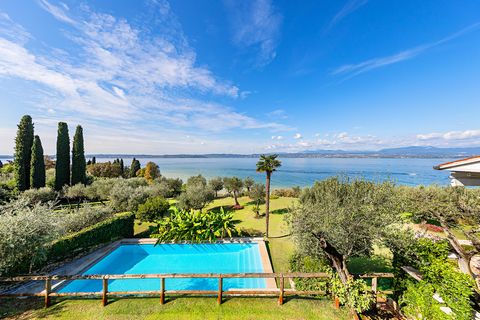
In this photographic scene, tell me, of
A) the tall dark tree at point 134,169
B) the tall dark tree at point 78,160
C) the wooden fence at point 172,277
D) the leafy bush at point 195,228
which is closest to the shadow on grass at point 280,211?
the leafy bush at point 195,228

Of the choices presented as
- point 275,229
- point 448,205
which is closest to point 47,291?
point 275,229

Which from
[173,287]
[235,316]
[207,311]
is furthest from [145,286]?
[235,316]

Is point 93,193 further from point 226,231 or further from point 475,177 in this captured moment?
point 475,177

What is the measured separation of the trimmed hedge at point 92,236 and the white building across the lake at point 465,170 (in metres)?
17.2

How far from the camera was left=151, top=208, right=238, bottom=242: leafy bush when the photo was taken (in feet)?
42.9

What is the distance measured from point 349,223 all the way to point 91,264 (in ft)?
44.5

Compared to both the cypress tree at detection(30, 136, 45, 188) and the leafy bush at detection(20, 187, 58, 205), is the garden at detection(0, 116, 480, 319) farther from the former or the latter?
the cypress tree at detection(30, 136, 45, 188)

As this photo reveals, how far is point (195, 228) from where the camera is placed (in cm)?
1335

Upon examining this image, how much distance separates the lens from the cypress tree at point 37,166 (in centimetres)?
2358

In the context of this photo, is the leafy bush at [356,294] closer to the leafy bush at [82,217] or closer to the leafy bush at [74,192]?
the leafy bush at [82,217]

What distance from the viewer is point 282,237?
14.5 metres

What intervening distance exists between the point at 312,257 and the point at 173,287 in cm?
666

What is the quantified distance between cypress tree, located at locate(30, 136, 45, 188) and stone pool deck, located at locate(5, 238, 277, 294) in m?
20.4

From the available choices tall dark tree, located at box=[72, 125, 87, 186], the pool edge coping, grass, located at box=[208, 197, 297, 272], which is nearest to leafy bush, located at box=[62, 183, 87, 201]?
tall dark tree, located at box=[72, 125, 87, 186]
